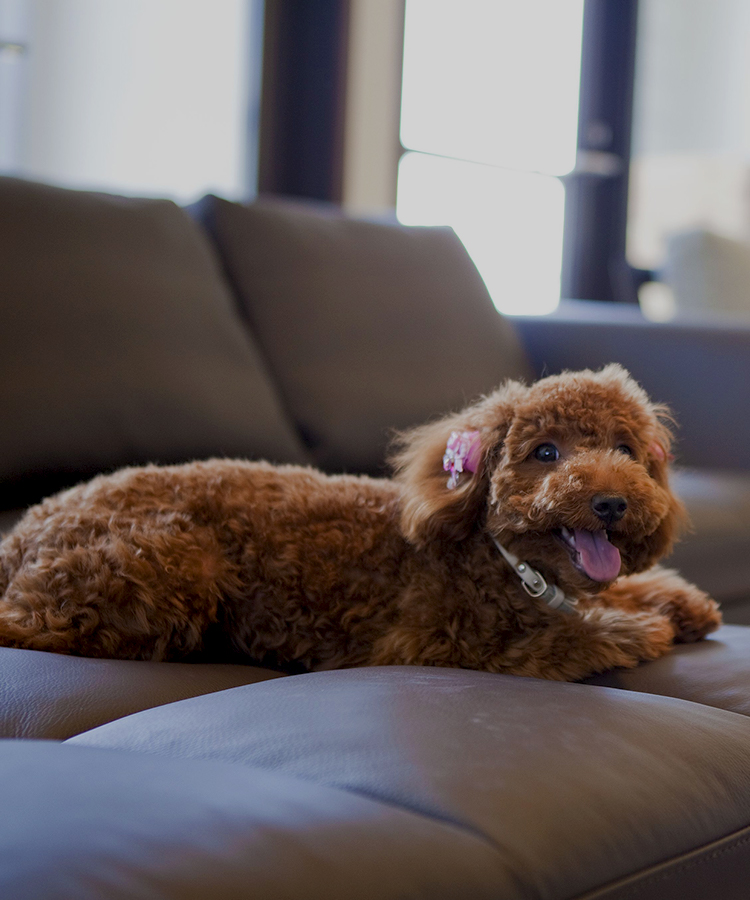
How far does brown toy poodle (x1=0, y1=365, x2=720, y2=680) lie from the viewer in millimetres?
1152

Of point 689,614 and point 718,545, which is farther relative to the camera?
point 718,545

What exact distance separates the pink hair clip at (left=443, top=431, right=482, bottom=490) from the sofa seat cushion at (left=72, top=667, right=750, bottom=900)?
28 cm

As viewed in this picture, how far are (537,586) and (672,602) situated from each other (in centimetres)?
24

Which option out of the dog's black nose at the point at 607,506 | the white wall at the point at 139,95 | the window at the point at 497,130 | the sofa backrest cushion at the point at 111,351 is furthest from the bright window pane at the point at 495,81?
the dog's black nose at the point at 607,506

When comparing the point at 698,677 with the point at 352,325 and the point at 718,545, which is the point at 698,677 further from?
the point at 352,325

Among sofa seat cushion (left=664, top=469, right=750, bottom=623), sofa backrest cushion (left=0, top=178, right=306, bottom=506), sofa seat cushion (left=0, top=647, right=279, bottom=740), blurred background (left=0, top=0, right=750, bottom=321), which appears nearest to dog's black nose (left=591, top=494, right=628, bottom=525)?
sofa seat cushion (left=0, top=647, right=279, bottom=740)

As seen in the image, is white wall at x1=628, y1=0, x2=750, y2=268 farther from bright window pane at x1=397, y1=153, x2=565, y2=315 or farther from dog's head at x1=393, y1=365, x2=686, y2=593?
dog's head at x1=393, y1=365, x2=686, y2=593

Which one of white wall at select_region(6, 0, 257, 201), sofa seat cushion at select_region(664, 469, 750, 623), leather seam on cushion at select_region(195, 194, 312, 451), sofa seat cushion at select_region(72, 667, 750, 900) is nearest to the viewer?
sofa seat cushion at select_region(72, 667, 750, 900)

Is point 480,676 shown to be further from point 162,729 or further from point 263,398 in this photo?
point 263,398

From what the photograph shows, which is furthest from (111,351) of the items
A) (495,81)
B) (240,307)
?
(495,81)

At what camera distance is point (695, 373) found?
2205 mm

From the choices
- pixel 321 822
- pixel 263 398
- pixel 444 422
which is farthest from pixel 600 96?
pixel 321 822

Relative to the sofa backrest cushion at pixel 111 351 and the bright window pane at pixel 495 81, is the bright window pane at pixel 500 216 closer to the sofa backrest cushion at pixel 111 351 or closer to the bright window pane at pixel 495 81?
the bright window pane at pixel 495 81

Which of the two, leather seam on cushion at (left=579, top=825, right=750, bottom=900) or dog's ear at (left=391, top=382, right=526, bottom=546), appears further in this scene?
dog's ear at (left=391, top=382, right=526, bottom=546)
